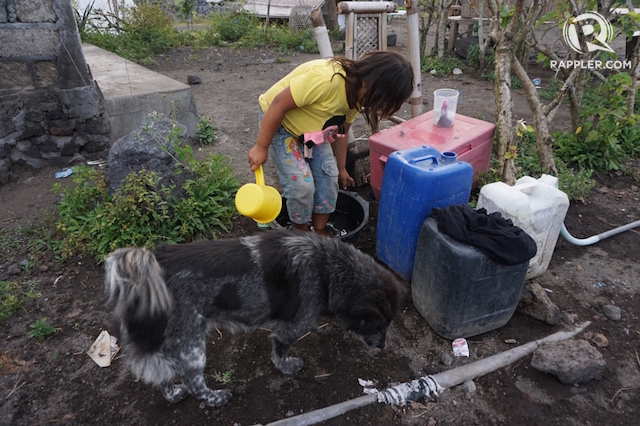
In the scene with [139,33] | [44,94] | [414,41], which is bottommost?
[44,94]

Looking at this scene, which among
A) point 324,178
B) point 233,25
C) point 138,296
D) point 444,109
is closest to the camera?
point 138,296

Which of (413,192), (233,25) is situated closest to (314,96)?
(413,192)

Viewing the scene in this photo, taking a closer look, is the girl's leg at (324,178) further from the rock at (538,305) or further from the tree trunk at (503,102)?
the tree trunk at (503,102)

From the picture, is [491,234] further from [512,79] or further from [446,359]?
[512,79]

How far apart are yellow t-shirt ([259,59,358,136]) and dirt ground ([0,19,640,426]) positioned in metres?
1.28

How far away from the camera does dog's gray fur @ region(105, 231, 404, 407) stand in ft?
6.98

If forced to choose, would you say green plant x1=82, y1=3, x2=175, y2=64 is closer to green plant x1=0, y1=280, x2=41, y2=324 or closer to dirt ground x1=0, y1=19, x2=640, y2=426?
dirt ground x1=0, y1=19, x2=640, y2=426

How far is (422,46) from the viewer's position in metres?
9.91

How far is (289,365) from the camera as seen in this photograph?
278 centimetres

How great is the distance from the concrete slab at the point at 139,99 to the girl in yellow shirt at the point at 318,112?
202cm

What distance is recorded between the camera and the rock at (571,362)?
8.73 ft

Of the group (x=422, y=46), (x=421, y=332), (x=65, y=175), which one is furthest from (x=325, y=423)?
(x=422, y=46)

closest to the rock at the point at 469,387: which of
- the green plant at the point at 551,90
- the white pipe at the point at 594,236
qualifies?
the white pipe at the point at 594,236

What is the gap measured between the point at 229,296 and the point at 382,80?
68.3 inches
